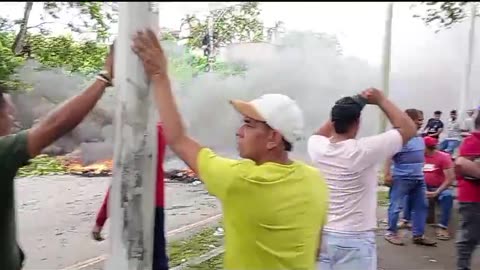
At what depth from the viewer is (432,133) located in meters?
5.80

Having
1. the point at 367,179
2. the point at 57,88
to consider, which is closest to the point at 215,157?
the point at 367,179

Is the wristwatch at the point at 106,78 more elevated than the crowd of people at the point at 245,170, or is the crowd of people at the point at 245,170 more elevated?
the wristwatch at the point at 106,78

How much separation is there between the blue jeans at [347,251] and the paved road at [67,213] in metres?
2.19

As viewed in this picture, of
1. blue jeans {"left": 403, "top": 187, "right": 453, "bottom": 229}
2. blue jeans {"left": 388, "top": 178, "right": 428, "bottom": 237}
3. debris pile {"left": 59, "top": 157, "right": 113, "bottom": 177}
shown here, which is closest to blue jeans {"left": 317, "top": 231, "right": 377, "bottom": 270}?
blue jeans {"left": 388, "top": 178, "right": 428, "bottom": 237}

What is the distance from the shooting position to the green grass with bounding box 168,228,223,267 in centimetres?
459

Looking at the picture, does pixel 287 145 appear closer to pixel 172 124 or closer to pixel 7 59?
pixel 172 124

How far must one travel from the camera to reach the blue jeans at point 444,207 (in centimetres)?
558

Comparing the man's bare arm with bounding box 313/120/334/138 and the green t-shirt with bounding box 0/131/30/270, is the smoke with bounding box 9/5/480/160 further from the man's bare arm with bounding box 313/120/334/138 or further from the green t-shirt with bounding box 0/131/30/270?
the green t-shirt with bounding box 0/131/30/270

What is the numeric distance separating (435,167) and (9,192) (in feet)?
15.0

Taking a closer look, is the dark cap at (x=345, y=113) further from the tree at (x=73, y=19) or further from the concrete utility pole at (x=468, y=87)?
the concrete utility pole at (x=468, y=87)

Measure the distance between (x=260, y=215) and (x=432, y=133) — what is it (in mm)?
4513

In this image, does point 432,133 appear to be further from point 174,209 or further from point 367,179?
point 367,179

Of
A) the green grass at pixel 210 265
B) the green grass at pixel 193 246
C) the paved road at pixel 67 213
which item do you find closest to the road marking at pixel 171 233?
the paved road at pixel 67 213

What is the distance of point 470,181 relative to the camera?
360 cm
